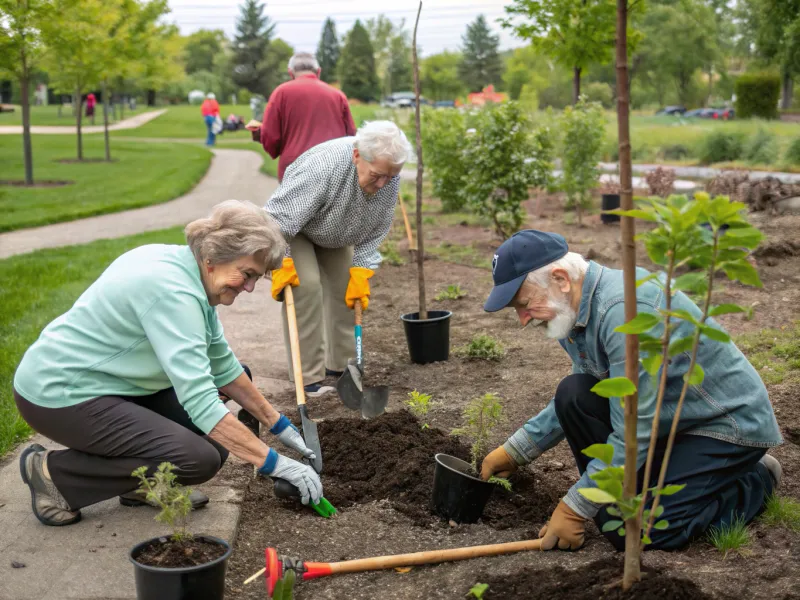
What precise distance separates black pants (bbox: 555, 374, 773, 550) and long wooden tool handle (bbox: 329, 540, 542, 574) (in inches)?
12.4

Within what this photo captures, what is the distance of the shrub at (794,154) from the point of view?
56.4ft

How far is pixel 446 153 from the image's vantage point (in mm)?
11883

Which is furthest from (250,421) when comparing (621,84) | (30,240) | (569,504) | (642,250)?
(30,240)

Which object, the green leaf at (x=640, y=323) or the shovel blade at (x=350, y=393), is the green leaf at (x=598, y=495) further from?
the shovel blade at (x=350, y=393)

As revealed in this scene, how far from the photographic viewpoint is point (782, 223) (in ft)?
32.6

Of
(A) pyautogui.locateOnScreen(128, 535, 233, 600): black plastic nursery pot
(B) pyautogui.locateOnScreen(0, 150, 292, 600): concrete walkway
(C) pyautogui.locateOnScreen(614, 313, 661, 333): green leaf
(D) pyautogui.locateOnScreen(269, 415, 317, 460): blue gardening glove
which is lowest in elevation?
(B) pyautogui.locateOnScreen(0, 150, 292, 600): concrete walkway

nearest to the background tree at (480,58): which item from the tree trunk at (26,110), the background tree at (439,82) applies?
the background tree at (439,82)

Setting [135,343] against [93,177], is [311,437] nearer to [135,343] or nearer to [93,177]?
[135,343]

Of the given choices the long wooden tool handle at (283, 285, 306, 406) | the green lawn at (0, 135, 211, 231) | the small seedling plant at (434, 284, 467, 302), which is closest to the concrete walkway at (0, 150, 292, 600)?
the long wooden tool handle at (283, 285, 306, 406)

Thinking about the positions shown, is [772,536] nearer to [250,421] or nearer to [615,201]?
[250,421]

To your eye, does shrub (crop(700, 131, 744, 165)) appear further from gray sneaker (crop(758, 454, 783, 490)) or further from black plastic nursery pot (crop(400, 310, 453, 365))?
gray sneaker (crop(758, 454, 783, 490))

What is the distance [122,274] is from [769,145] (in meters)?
18.2

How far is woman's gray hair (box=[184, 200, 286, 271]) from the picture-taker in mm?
3074

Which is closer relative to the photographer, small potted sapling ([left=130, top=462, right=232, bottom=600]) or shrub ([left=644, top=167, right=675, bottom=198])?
small potted sapling ([left=130, top=462, right=232, bottom=600])
